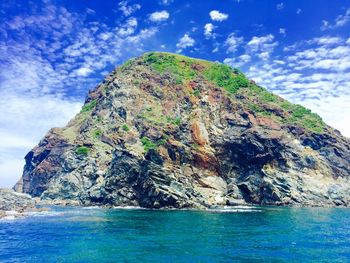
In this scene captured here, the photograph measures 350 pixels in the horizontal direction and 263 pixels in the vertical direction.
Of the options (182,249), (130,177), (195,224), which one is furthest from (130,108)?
(182,249)

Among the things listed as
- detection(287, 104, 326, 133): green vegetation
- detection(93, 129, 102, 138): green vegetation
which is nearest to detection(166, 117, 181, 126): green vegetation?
detection(93, 129, 102, 138): green vegetation

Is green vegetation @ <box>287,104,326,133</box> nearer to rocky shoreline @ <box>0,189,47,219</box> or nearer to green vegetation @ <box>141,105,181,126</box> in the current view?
green vegetation @ <box>141,105,181,126</box>

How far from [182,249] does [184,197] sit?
6721cm

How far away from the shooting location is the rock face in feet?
419

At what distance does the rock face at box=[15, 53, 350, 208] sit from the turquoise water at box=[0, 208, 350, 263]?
136 feet

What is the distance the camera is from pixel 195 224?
242ft

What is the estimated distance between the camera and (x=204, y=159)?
156875mm

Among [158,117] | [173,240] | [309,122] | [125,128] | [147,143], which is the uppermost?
[158,117]

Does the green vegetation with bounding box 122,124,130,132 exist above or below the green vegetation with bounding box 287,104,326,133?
below

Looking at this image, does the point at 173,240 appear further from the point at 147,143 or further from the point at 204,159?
the point at 147,143

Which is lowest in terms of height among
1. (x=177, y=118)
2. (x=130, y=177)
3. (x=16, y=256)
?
(x=16, y=256)

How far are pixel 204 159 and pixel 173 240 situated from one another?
101881mm

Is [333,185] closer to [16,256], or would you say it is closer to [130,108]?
[130,108]

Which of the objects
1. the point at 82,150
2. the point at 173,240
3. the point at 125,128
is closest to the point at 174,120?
the point at 125,128
